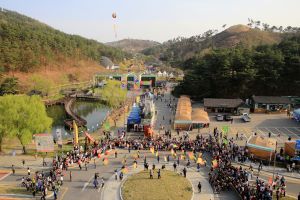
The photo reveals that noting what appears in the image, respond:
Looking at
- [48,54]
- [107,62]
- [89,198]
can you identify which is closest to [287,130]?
[89,198]

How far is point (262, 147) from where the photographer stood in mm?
31047

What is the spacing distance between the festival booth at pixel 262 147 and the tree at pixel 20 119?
23.0 metres

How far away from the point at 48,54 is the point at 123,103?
60.3 m

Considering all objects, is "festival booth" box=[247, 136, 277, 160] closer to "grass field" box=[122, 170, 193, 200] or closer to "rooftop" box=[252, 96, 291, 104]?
"grass field" box=[122, 170, 193, 200]

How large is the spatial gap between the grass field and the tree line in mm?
37383

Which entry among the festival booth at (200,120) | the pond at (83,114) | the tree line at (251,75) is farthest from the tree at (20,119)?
the tree line at (251,75)

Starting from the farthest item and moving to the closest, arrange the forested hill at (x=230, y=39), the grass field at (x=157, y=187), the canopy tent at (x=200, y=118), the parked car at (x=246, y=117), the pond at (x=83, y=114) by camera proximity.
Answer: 1. the forested hill at (x=230, y=39)
2. the pond at (x=83, y=114)
3. the parked car at (x=246, y=117)
4. the canopy tent at (x=200, y=118)
5. the grass field at (x=157, y=187)

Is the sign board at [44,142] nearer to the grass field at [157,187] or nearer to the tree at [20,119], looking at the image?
the tree at [20,119]

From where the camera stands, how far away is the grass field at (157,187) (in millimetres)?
23625

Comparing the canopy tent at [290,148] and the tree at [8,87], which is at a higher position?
the tree at [8,87]

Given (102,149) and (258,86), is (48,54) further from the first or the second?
(102,149)

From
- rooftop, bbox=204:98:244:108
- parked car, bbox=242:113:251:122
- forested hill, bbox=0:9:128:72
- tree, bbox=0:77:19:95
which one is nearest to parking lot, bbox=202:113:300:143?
parked car, bbox=242:113:251:122

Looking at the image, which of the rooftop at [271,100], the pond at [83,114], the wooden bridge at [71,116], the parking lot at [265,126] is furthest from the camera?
the rooftop at [271,100]

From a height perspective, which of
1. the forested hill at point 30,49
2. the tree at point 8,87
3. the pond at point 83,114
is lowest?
the pond at point 83,114
